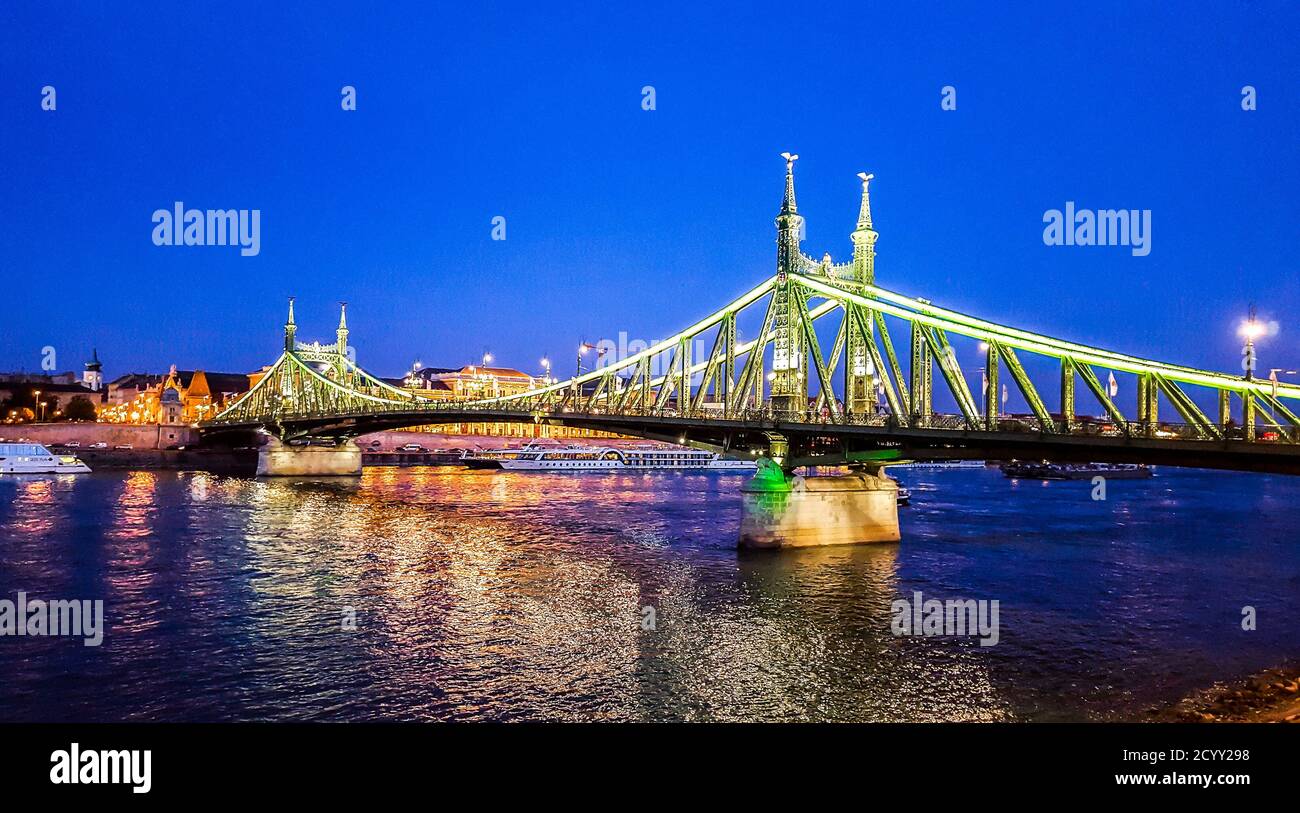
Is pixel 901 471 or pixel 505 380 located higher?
pixel 505 380

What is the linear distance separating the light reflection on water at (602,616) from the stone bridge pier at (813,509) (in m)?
1.19

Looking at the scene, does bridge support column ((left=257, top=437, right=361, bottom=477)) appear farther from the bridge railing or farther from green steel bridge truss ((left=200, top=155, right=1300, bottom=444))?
the bridge railing

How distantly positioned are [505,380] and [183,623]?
143m

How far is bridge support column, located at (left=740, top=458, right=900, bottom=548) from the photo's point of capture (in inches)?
1489

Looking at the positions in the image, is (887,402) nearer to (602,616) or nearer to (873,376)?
(873,376)

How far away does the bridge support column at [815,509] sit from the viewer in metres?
37.8

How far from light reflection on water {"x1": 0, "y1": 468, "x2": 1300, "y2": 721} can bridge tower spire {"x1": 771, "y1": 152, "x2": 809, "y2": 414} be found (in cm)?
839

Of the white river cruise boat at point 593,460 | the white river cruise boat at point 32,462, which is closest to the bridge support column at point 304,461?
the white river cruise boat at point 32,462

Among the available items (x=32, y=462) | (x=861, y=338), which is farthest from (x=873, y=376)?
(x=32, y=462)

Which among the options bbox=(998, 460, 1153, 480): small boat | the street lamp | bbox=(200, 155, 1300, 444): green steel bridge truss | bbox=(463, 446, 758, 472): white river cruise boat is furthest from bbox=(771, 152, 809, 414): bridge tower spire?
bbox=(998, 460, 1153, 480): small boat
